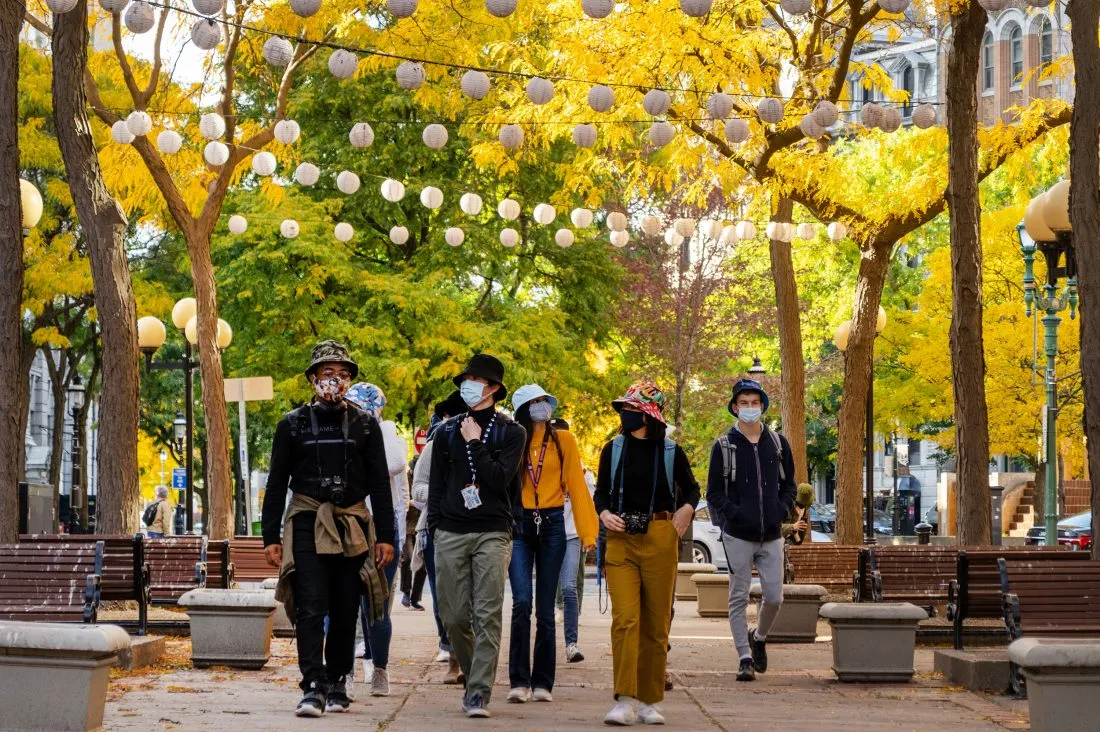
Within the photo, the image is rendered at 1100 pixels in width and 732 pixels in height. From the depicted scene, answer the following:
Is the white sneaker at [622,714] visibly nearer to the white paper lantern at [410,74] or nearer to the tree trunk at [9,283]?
the tree trunk at [9,283]

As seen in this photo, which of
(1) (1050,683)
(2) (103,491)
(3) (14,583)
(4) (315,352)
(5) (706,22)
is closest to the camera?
(1) (1050,683)

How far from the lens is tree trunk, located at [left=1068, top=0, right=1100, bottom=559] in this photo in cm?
1263

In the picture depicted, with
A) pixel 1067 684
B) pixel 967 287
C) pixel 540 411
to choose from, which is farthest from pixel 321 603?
pixel 967 287

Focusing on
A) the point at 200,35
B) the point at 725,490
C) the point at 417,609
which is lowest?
the point at 417,609

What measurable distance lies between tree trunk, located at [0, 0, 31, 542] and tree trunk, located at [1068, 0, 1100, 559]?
773cm

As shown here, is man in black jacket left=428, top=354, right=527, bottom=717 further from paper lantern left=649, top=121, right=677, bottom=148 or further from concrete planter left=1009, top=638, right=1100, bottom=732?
paper lantern left=649, top=121, right=677, bottom=148

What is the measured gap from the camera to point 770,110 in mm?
20141

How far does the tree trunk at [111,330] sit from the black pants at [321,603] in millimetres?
8074

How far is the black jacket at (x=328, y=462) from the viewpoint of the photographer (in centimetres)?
1005

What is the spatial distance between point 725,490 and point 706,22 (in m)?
10.4

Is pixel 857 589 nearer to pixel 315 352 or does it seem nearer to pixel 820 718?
pixel 820 718

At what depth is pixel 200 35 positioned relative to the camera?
18.4 m

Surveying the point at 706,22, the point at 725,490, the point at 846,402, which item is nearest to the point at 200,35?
the point at 706,22

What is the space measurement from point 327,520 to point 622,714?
1.98 metres
